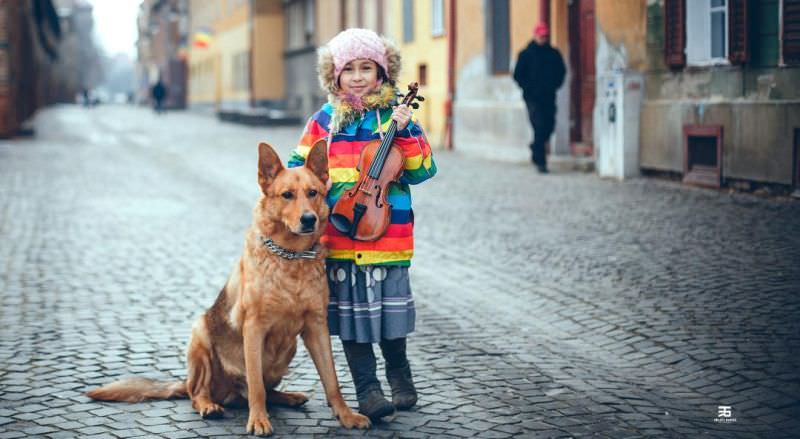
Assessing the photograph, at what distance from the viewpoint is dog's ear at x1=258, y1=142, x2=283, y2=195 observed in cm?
474

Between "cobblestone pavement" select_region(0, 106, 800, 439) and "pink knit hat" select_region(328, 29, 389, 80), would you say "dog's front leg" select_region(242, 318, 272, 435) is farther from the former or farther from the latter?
"pink knit hat" select_region(328, 29, 389, 80)

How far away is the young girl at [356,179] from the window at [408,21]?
22217 mm

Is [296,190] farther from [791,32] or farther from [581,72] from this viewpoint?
[581,72]

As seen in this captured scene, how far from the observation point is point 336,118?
5000 mm

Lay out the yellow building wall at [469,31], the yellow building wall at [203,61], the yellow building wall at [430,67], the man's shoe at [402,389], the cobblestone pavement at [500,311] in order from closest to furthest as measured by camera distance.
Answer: the cobblestone pavement at [500,311] < the man's shoe at [402,389] < the yellow building wall at [469,31] < the yellow building wall at [430,67] < the yellow building wall at [203,61]

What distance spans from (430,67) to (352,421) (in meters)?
21.1

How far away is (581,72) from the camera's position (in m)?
18.7

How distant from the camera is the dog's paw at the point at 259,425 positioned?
4.74 meters

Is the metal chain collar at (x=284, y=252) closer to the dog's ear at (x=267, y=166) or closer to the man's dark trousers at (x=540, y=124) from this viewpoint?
the dog's ear at (x=267, y=166)

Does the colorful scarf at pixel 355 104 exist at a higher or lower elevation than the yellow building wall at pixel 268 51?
lower

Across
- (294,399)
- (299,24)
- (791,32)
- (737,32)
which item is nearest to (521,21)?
(737,32)

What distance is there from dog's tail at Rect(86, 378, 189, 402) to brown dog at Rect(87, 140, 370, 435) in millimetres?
367

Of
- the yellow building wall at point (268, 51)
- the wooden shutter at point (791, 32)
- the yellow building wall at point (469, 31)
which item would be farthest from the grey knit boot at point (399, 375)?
the yellow building wall at point (268, 51)

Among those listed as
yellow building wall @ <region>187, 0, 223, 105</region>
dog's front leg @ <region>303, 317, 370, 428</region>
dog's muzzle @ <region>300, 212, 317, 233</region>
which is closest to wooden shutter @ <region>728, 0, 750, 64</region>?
dog's front leg @ <region>303, 317, 370, 428</region>
